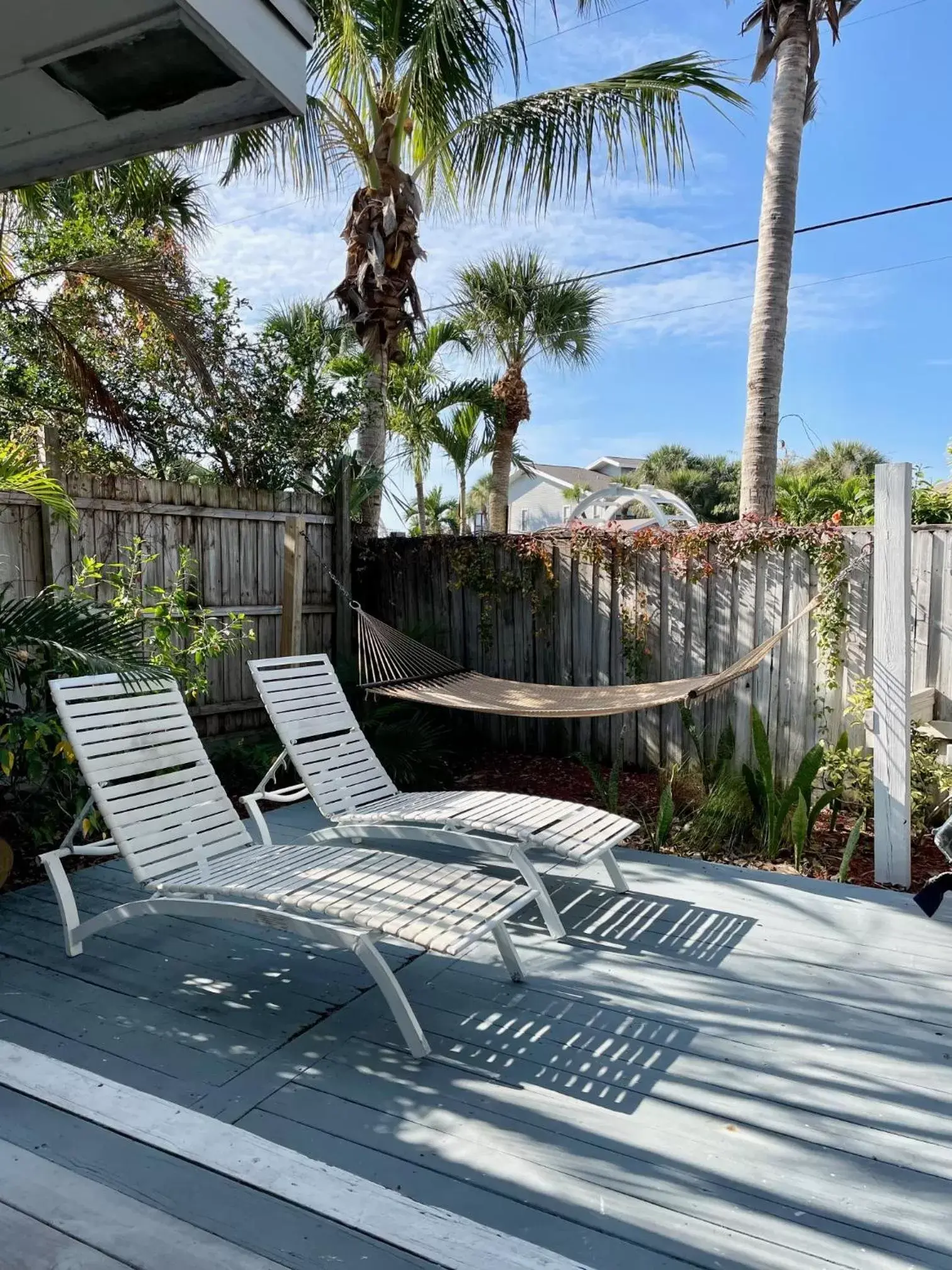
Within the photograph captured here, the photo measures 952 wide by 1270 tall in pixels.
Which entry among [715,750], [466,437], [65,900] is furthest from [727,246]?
[65,900]

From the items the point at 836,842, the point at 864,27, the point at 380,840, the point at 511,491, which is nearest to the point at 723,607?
the point at 836,842

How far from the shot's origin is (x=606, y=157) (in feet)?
22.4

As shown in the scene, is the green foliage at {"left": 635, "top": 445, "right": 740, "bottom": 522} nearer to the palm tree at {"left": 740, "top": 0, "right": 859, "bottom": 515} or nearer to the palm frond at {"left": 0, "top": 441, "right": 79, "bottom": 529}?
the palm tree at {"left": 740, "top": 0, "right": 859, "bottom": 515}

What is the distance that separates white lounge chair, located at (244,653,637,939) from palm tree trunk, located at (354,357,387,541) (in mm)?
2999

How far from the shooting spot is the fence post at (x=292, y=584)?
4.96 meters

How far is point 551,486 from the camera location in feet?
118

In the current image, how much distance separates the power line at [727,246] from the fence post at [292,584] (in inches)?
210

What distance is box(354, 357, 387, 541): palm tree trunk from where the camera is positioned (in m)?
7.20

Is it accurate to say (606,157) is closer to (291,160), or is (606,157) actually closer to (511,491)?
(291,160)

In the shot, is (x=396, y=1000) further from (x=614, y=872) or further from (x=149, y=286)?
(x=149, y=286)

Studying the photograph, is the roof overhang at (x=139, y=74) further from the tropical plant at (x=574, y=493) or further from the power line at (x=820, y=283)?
the tropical plant at (x=574, y=493)

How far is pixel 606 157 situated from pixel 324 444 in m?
3.13

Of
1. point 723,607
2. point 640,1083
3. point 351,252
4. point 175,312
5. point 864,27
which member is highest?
point 864,27

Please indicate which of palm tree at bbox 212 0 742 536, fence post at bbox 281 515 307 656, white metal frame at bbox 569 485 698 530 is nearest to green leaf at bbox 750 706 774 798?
fence post at bbox 281 515 307 656
